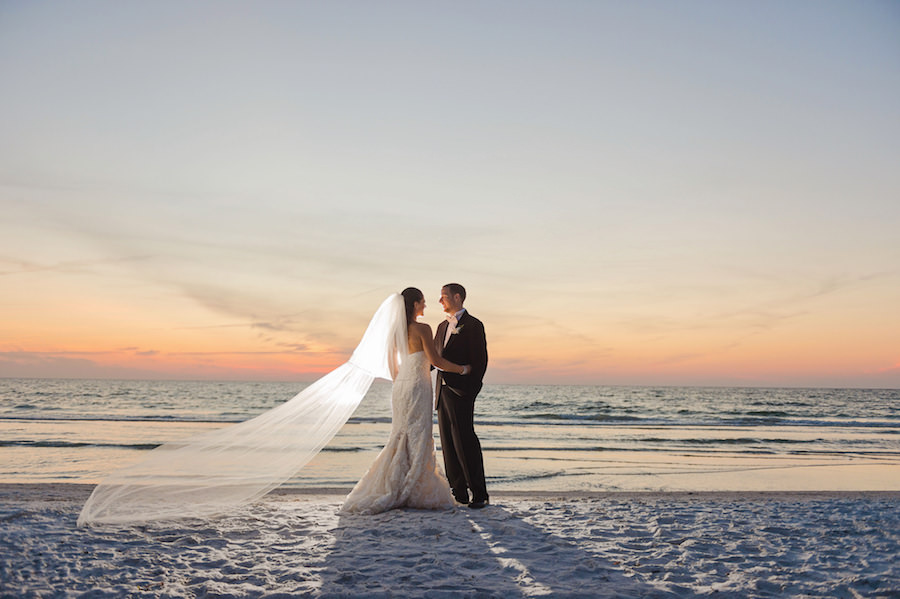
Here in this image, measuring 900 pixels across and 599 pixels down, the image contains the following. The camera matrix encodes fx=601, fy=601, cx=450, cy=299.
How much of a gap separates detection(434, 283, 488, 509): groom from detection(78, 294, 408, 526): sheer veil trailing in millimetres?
604

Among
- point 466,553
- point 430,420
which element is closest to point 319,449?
point 430,420

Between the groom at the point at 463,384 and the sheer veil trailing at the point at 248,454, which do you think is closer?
the sheer veil trailing at the point at 248,454

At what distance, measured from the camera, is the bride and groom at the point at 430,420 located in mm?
6695

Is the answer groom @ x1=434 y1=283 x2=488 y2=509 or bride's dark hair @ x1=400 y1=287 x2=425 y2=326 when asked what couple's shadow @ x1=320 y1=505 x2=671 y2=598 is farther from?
bride's dark hair @ x1=400 y1=287 x2=425 y2=326

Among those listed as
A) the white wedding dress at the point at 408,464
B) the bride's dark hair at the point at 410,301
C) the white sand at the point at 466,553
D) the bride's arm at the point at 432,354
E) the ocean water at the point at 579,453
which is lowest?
the ocean water at the point at 579,453

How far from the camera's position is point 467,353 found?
7.06 meters

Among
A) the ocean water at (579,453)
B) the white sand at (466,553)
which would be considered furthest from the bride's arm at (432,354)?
the white sand at (466,553)

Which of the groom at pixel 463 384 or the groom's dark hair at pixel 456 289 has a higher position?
the groom's dark hair at pixel 456 289

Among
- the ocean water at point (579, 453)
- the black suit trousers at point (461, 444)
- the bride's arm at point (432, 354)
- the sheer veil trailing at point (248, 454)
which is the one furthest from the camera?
the ocean water at point (579, 453)

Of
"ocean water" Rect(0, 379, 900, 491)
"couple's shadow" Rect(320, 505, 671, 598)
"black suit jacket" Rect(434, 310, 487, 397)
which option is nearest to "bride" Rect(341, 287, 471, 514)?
"black suit jacket" Rect(434, 310, 487, 397)

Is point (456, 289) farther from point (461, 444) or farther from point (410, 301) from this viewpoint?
point (461, 444)

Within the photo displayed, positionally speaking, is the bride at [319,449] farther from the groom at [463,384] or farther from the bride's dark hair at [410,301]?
the groom at [463,384]

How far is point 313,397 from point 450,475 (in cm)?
189

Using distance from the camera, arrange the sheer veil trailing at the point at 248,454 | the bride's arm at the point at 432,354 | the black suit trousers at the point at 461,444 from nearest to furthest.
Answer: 1. the sheer veil trailing at the point at 248,454
2. the bride's arm at the point at 432,354
3. the black suit trousers at the point at 461,444
